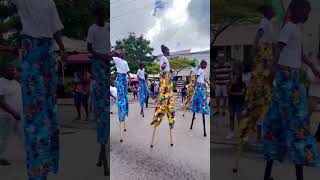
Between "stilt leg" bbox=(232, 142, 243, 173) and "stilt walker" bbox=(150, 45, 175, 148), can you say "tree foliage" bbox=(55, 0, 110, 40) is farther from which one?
"stilt leg" bbox=(232, 142, 243, 173)

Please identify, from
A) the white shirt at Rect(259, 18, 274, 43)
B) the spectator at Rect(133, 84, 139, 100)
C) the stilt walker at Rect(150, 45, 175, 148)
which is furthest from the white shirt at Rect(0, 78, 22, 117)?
the white shirt at Rect(259, 18, 274, 43)

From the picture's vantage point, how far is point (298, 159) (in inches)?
111

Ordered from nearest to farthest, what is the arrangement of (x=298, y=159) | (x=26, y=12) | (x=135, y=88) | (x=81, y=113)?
(x=26, y=12), (x=298, y=159), (x=81, y=113), (x=135, y=88)

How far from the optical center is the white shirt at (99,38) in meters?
2.94

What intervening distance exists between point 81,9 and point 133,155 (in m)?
1.19

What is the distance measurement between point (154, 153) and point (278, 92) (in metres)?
1.08

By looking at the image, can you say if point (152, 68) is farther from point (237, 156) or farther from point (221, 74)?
point (237, 156)

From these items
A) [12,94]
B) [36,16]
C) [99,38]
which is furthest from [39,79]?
[99,38]

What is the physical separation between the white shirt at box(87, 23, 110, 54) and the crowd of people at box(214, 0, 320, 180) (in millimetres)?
769

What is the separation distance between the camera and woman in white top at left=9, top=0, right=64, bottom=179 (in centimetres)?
266

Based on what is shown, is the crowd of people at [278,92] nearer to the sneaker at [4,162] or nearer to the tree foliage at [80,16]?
the tree foliage at [80,16]

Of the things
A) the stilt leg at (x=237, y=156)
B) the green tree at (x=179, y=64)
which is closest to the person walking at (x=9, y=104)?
the green tree at (x=179, y=64)

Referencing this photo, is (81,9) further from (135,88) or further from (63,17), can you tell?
Answer: (135,88)

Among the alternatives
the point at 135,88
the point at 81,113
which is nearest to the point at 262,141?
the point at 135,88
